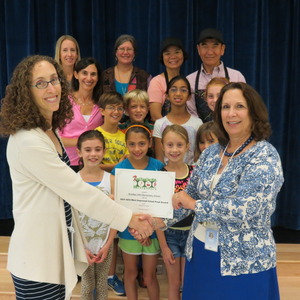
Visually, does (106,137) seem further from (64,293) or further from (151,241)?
(64,293)

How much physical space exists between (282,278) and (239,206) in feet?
6.09

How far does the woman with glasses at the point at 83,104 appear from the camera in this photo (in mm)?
3008

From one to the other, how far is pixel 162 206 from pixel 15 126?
0.88m

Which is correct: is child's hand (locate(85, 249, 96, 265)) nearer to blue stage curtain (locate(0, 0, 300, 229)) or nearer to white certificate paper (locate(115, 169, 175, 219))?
white certificate paper (locate(115, 169, 175, 219))

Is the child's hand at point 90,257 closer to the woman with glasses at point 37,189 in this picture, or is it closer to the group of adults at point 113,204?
the group of adults at point 113,204

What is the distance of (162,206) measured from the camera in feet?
6.66

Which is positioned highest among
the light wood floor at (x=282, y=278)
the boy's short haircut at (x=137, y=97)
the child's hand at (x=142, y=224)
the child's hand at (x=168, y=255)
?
the boy's short haircut at (x=137, y=97)

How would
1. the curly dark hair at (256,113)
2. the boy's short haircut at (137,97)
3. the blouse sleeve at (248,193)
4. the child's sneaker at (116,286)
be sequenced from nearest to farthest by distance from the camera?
the blouse sleeve at (248,193)
the curly dark hair at (256,113)
the child's sneaker at (116,286)
the boy's short haircut at (137,97)

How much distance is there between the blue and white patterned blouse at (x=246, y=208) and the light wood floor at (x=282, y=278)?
4.38ft

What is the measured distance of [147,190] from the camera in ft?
6.68

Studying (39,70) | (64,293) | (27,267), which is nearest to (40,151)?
(39,70)

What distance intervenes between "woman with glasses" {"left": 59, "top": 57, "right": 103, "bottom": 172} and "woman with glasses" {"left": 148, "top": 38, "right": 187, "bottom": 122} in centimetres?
44

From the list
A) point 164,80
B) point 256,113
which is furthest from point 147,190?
point 164,80

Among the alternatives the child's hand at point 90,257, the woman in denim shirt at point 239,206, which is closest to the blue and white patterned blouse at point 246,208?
the woman in denim shirt at point 239,206
